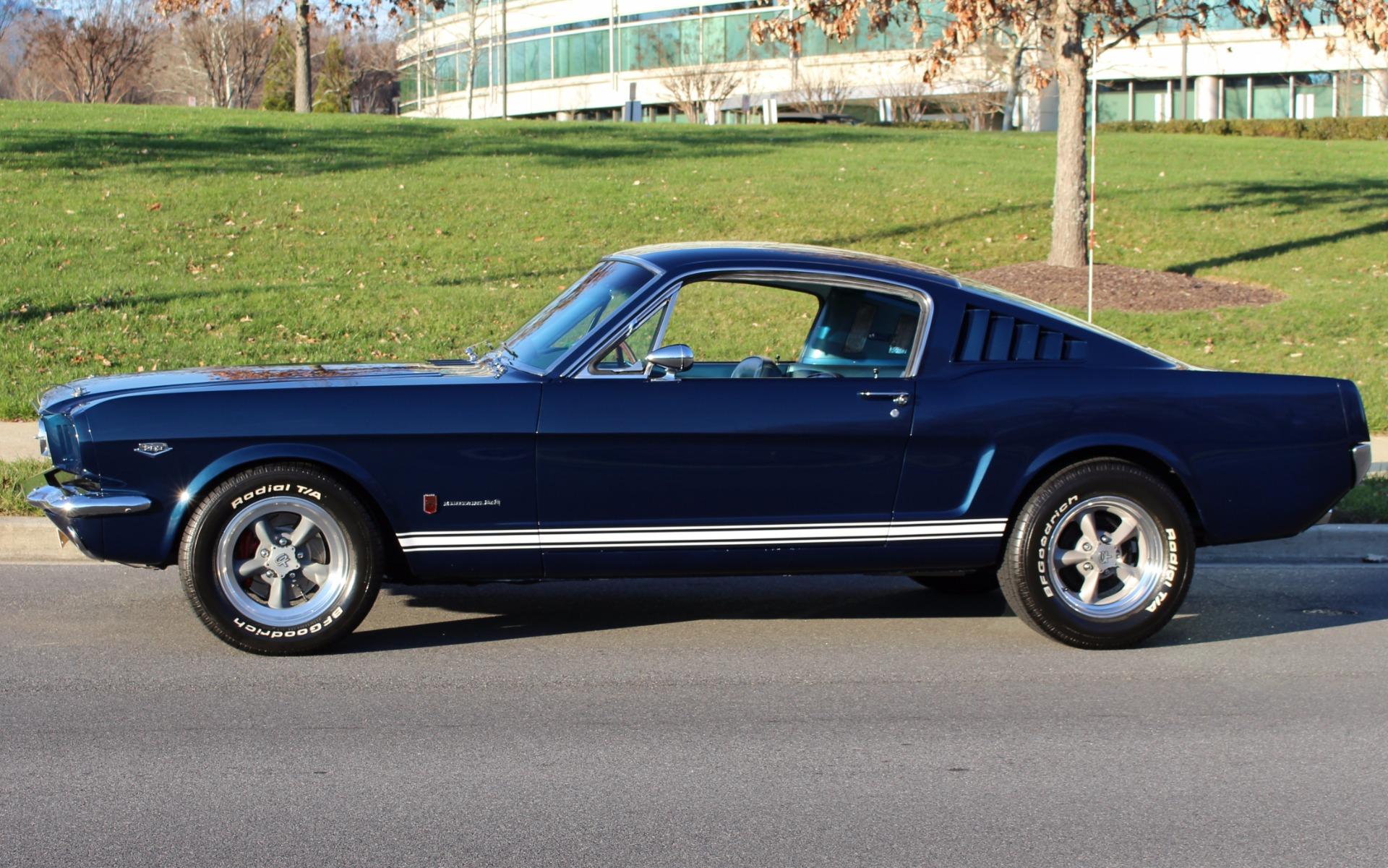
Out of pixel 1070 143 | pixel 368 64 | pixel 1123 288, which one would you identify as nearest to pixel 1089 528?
pixel 1123 288

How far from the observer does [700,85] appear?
178ft

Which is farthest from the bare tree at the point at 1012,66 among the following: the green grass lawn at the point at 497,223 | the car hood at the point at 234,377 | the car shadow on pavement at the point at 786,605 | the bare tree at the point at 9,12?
the car hood at the point at 234,377

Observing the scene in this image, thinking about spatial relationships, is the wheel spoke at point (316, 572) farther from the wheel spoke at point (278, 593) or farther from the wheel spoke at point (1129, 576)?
the wheel spoke at point (1129, 576)

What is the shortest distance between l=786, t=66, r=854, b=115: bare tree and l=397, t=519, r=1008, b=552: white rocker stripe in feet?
162

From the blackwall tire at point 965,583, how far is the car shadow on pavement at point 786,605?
4cm

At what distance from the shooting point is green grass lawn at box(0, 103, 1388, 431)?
13.5 metres

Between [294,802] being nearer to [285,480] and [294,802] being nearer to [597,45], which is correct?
[285,480]

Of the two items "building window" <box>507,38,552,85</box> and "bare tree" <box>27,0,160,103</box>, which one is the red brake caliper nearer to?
"bare tree" <box>27,0,160,103</box>

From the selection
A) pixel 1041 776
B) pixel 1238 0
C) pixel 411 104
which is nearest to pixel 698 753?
pixel 1041 776

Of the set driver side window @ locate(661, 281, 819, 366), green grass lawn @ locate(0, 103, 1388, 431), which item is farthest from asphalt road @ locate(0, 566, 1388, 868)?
green grass lawn @ locate(0, 103, 1388, 431)

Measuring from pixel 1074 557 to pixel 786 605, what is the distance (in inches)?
58.5

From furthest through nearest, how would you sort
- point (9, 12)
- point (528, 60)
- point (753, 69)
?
point (528, 60) → point (753, 69) → point (9, 12)

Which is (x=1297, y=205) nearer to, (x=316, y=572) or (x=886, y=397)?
(x=886, y=397)

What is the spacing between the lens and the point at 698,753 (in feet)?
16.0
